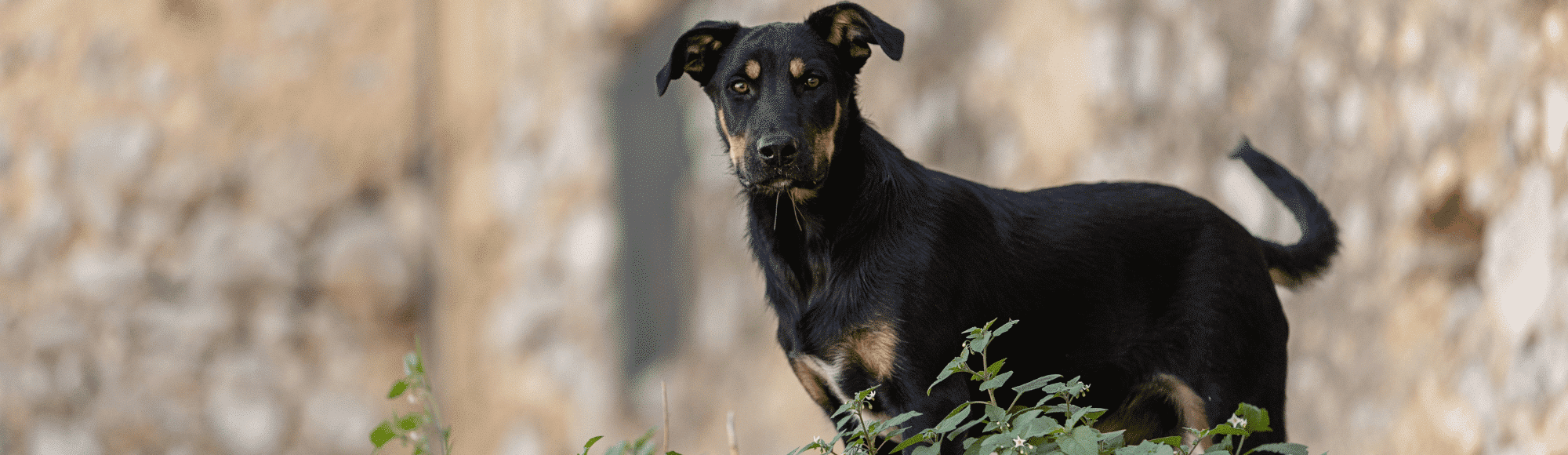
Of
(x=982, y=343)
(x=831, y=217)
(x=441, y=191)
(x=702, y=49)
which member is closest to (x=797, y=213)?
(x=831, y=217)

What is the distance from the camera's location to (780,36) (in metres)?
2.32

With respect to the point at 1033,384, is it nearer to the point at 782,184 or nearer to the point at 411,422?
the point at 782,184

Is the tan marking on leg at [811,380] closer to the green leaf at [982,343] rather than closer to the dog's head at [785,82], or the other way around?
the dog's head at [785,82]

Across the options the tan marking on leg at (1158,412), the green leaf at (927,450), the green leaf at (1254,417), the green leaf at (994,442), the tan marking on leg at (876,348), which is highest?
the tan marking on leg at (876,348)

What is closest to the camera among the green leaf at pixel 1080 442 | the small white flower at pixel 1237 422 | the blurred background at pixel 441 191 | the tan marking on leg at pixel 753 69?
the green leaf at pixel 1080 442

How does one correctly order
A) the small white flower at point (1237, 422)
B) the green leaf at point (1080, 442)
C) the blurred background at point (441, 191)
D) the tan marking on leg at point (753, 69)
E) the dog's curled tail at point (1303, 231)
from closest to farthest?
the green leaf at point (1080, 442) < the small white flower at point (1237, 422) < the tan marking on leg at point (753, 69) < the dog's curled tail at point (1303, 231) < the blurred background at point (441, 191)

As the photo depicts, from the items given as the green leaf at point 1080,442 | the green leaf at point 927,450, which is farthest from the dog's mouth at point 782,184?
the green leaf at point 1080,442

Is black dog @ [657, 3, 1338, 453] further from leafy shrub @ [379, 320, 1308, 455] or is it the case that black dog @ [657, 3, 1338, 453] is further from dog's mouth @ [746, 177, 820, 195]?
leafy shrub @ [379, 320, 1308, 455]

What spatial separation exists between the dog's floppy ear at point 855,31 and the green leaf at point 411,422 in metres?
1.11

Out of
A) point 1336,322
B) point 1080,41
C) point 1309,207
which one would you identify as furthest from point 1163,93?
point 1309,207

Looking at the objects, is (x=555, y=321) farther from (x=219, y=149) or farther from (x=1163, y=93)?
(x=1163, y=93)

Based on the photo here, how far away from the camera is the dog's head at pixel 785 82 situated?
2152 mm

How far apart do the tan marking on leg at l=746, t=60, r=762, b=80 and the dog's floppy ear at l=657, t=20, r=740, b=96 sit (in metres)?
0.18

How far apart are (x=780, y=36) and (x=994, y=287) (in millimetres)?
695
